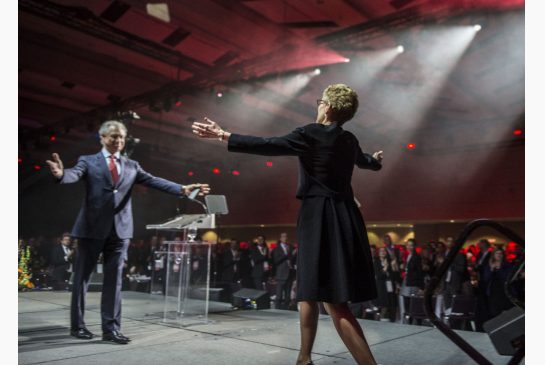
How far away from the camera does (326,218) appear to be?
2.01m

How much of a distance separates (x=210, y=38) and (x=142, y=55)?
57.0 inches

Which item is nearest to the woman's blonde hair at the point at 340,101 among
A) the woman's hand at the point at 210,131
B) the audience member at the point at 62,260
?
the woman's hand at the point at 210,131

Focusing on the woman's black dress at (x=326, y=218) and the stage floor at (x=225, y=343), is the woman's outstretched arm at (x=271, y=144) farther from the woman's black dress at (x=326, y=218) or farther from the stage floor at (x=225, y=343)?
the stage floor at (x=225, y=343)

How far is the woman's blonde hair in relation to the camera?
6.99 ft

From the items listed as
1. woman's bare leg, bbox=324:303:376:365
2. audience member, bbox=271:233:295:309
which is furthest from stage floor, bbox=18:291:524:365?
audience member, bbox=271:233:295:309

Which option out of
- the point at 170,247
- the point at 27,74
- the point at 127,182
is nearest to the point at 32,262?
the point at 27,74

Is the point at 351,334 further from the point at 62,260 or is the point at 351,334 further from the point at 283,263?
the point at 62,260

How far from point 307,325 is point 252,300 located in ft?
10.3

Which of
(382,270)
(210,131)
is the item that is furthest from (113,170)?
(382,270)

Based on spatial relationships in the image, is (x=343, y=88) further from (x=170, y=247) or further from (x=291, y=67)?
(x=291, y=67)

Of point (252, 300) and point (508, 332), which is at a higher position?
point (508, 332)

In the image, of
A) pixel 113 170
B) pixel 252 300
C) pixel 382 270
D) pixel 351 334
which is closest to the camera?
pixel 351 334

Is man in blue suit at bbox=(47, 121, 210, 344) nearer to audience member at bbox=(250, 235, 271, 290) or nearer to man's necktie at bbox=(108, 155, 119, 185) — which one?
man's necktie at bbox=(108, 155, 119, 185)

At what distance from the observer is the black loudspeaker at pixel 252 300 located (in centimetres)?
504
